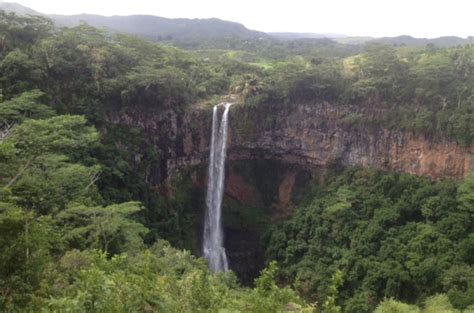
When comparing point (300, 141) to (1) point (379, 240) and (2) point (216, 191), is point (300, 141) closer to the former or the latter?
(2) point (216, 191)

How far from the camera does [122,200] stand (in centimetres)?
2180

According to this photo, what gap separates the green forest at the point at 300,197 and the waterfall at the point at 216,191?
3.39 feet

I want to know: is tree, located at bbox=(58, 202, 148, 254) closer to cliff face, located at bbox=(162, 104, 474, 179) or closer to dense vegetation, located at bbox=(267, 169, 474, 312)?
dense vegetation, located at bbox=(267, 169, 474, 312)

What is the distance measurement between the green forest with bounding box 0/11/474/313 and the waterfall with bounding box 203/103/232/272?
103cm

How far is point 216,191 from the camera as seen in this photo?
28.4 meters

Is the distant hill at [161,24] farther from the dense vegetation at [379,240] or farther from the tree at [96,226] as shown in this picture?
the tree at [96,226]

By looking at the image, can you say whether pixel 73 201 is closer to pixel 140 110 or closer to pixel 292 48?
pixel 140 110

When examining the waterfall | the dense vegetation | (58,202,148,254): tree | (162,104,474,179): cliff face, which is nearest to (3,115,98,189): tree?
(58,202,148,254): tree

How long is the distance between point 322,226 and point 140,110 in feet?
37.4

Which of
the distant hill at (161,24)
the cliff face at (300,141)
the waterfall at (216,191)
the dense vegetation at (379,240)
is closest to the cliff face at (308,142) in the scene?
the cliff face at (300,141)

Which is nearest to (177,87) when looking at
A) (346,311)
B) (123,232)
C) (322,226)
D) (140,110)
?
(140,110)

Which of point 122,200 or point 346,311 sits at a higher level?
point 122,200

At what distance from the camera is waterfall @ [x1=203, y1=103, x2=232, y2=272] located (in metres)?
27.5

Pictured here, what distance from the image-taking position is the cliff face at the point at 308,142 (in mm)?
25125
